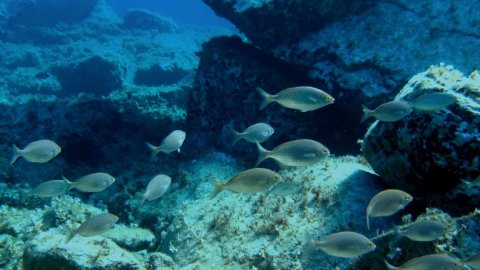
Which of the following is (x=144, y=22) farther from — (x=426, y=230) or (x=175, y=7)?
(x=175, y=7)

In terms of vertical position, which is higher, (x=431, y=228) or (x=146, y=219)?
(x=431, y=228)

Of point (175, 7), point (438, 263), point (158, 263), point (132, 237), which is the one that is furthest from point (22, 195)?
point (175, 7)

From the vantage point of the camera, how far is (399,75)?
7457 mm

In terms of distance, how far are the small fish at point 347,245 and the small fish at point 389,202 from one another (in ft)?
1.72

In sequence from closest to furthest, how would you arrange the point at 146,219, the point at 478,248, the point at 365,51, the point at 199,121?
the point at 478,248, the point at 146,219, the point at 365,51, the point at 199,121

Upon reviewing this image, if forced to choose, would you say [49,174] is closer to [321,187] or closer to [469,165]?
[321,187]

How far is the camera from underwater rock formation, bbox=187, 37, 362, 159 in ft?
28.6

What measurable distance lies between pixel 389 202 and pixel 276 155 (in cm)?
A: 148

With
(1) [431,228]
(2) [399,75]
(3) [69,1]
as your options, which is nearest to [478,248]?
(1) [431,228]

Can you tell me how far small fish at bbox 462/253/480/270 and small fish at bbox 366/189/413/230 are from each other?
888mm

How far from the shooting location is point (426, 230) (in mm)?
3404

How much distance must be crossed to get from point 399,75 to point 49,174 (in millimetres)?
8870

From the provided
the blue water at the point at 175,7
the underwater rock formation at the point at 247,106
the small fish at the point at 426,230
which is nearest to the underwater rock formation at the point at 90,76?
the underwater rock formation at the point at 247,106

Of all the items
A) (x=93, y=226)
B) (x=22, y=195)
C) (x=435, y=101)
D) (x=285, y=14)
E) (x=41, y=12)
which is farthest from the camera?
(x=41, y=12)
